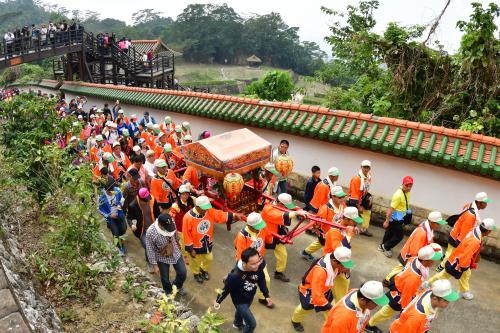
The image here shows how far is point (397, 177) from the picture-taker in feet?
27.2

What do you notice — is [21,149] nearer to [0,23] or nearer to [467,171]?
[467,171]

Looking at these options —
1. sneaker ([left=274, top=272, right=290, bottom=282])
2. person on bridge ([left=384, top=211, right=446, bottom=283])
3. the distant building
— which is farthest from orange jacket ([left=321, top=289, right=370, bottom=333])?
the distant building

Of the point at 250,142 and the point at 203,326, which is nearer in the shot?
the point at 203,326

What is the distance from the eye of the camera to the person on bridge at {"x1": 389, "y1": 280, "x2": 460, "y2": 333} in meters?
4.39

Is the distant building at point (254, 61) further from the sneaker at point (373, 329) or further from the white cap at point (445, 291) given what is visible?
the white cap at point (445, 291)

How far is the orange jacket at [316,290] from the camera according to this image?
203 inches

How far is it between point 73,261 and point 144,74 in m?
21.0

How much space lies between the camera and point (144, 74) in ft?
80.8

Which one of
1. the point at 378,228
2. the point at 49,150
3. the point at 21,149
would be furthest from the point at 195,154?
the point at 378,228

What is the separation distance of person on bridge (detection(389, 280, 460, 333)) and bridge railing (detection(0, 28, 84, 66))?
784 inches

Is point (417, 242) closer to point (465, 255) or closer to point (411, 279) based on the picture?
point (465, 255)

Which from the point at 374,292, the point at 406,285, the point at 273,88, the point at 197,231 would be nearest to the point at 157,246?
the point at 197,231

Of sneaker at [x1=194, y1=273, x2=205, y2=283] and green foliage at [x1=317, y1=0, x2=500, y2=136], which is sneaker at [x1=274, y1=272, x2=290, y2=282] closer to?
sneaker at [x1=194, y1=273, x2=205, y2=283]

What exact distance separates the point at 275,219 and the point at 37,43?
1923 cm
